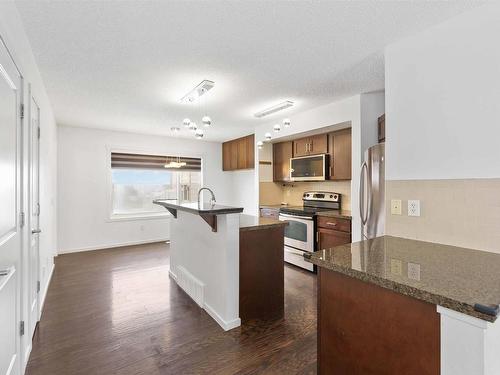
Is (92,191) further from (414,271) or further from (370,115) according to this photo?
(414,271)

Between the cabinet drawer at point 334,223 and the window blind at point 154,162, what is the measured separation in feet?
11.7

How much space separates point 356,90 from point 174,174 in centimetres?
440

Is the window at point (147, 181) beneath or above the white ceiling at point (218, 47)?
beneath

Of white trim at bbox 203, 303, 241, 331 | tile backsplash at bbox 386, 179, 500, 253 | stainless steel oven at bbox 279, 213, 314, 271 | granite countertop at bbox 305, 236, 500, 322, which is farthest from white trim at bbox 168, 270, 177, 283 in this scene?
tile backsplash at bbox 386, 179, 500, 253

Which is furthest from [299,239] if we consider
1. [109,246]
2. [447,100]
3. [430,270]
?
[109,246]

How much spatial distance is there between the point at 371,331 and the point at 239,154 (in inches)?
196

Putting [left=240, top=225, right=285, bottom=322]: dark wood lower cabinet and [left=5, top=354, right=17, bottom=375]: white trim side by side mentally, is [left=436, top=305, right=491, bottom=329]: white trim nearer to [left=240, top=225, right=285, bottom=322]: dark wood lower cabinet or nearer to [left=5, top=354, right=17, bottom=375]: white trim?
[left=240, top=225, right=285, bottom=322]: dark wood lower cabinet

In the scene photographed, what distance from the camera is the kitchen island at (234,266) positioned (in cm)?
230

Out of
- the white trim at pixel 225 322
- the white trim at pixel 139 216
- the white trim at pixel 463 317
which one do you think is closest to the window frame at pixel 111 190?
the white trim at pixel 139 216

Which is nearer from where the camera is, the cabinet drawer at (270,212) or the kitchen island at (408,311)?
the kitchen island at (408,311)

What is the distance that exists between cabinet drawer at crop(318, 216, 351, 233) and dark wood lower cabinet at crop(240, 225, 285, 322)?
1188 millimetres

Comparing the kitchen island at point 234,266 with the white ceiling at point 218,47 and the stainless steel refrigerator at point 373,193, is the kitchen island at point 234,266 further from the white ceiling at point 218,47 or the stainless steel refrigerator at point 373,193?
the white ceiling at point 218,47

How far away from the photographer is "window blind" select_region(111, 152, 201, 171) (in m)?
5.40

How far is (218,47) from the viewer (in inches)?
82.8
